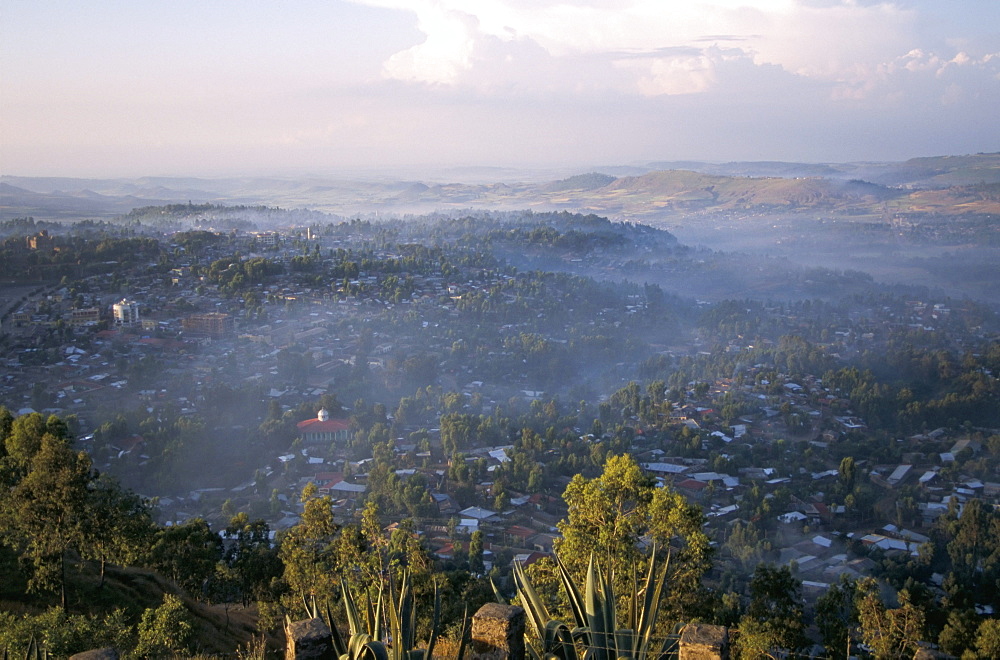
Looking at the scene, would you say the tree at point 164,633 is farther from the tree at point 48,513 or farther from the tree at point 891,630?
the tree at point 891,630

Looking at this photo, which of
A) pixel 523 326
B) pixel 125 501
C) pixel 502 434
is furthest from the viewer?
pixel 523 326

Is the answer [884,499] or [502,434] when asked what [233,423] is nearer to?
[502,434]

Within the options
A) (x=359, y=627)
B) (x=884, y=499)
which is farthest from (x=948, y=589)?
(x=359, y=627)

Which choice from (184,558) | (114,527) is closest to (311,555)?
(114,527)

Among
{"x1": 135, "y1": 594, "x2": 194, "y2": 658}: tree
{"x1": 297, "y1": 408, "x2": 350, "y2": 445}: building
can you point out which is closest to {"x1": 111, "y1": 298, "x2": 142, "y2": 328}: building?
{"x1": 297, "y1": 408, "x2": 350, "y2": 445}: building

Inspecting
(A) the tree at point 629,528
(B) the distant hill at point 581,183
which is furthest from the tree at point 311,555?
(B) the distant hill at point 581,183

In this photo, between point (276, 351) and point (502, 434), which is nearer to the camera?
point (502, 434)

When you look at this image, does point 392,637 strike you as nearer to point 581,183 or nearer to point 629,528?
point 629,528

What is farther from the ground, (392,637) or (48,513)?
(392,637)
